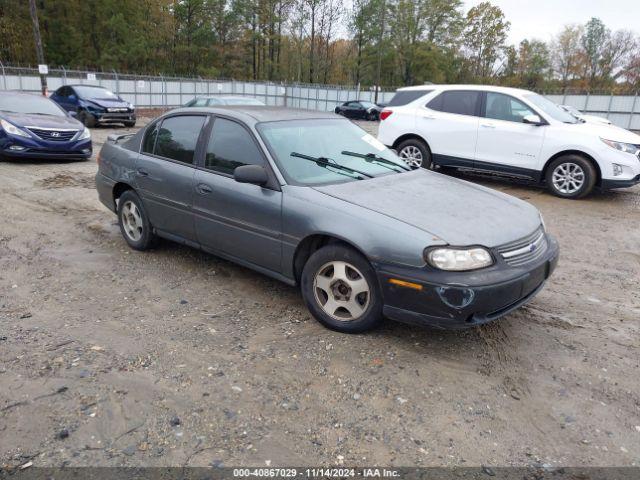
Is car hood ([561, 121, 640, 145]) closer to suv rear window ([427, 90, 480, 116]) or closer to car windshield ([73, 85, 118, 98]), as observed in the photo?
suv rear window ([427, 90, 480, 116])

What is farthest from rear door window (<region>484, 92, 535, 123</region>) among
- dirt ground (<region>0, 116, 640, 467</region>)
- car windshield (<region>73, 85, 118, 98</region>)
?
car windshield (<region>73, 85, 118, 98</region>)

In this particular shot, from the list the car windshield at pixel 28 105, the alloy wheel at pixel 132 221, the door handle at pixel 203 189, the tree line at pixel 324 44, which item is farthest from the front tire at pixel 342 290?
the tree line at pixel 324 44

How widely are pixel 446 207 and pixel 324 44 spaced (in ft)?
206

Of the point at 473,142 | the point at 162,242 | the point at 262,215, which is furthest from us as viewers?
the point at 473,142

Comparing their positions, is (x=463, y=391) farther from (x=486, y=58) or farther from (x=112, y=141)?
(x=486, y=58)

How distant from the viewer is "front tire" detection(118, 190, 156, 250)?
5342 mm

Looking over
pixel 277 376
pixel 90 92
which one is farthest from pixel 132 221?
pixel 90 92

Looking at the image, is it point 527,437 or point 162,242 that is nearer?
point 527,437

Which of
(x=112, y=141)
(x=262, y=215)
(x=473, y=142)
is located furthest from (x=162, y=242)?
(x=473, y=142)

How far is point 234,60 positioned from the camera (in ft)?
201

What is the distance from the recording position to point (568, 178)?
8.79 metres

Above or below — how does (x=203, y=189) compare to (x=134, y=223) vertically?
above

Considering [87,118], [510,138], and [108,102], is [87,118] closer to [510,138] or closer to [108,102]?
[108,102]

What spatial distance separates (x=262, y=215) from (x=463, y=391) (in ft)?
6.46
